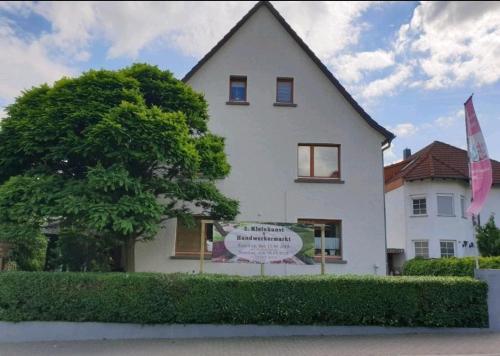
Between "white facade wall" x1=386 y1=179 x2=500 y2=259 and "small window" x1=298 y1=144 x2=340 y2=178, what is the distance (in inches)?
499

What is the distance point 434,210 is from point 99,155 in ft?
69.0

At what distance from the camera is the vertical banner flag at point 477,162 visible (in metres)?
11.1

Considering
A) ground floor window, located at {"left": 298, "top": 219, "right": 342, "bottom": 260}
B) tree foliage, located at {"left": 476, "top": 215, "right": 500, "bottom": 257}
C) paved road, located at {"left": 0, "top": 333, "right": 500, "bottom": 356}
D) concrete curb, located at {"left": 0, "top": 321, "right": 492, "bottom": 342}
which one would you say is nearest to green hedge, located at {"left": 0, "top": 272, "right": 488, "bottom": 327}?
concrete curb, located at {"left": 0, "top": 321, "right": 492, "bottom": 342}

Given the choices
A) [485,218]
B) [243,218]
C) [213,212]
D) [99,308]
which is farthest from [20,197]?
[485,218]

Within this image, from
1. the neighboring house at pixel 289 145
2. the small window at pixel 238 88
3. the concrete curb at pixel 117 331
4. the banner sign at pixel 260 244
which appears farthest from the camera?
the small window at pixel 238 88

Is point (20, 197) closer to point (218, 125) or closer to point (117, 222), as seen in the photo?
point (117, 222)

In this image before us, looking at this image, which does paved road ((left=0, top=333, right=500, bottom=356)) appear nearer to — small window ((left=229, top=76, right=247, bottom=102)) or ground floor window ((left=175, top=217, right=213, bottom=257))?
ground floor window ((left=175, top=217, right=213, bottom=257))

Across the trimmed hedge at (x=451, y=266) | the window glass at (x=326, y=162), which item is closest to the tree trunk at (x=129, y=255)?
the window glass at (x=326, y=162)

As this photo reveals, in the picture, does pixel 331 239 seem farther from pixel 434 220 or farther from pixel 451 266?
pixel 434 220

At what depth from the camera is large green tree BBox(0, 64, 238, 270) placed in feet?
32.9

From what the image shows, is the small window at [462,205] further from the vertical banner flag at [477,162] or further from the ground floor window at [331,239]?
the vertical banner flag at [477,162]

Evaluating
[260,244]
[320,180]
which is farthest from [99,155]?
[320,180]

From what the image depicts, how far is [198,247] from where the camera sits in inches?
592

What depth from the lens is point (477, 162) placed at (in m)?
11.4
